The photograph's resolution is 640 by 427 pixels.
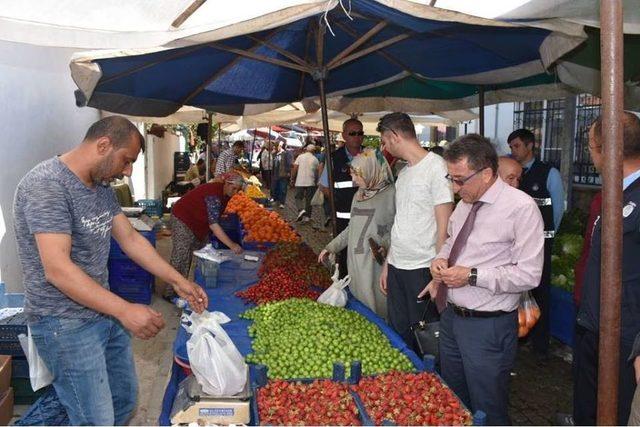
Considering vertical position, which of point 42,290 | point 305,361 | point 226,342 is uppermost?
point 42,290

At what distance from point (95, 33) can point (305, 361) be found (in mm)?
2289

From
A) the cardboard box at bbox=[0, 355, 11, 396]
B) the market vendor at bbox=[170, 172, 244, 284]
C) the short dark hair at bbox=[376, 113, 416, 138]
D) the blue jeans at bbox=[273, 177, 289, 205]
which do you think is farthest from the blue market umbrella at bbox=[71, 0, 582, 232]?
the blue jeans at bbox=[273, 177, 289, 205]

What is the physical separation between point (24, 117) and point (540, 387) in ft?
18.3

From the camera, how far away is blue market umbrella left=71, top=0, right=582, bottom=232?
140 inches

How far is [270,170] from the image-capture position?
22.2 metres

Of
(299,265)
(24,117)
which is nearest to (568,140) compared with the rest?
(299,265)

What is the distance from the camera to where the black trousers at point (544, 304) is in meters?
4.80

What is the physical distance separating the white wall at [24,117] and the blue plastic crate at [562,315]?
204 inches

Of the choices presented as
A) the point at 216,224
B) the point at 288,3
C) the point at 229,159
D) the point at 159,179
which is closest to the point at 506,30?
the point at 288,3

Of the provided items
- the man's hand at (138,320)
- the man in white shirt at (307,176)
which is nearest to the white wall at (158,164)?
the man in white shirt at (307,176)

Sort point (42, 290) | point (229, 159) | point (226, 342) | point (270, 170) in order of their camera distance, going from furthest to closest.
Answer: point (270, 170) → point (229, 159) → point (226, 342) → point (42, 290)

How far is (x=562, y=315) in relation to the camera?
5062mm

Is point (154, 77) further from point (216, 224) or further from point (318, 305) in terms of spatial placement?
point (318, 305)

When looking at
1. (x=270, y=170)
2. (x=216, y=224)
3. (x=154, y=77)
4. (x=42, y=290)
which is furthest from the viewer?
(x=270, y=170)
